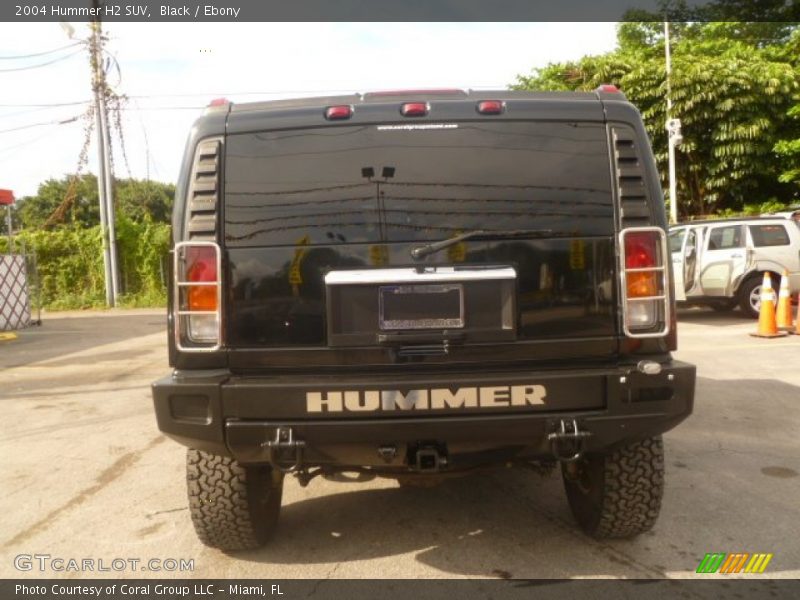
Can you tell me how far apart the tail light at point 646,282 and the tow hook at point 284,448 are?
1.48 meters

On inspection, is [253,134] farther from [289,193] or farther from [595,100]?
[595,100]

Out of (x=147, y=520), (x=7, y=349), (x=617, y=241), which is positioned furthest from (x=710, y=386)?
(x=7, y=349)

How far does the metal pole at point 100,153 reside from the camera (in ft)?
76.4

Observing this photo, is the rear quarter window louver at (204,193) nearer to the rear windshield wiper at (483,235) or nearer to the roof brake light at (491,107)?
the rear windshield wiper at (483,235)

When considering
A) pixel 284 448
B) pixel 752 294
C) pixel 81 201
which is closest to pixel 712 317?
pixel 752 294

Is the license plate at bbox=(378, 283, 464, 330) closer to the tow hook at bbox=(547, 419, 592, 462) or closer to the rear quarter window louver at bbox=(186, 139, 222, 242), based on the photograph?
the tow hook at bbox=(547, 419, 592, 462)

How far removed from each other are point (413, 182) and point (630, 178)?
3.06ft

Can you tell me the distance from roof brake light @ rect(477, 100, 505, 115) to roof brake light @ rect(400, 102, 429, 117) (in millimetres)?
238

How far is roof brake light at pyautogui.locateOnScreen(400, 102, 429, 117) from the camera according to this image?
3296mm

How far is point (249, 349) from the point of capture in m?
3.21

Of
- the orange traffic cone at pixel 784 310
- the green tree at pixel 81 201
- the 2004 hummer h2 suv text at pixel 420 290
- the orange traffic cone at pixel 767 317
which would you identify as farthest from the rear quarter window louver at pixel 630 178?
the green tree at pixel 81 201

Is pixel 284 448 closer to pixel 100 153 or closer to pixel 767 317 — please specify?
pixel 767 317

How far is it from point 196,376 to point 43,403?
5.79m

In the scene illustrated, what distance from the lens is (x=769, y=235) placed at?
43.4 feet
